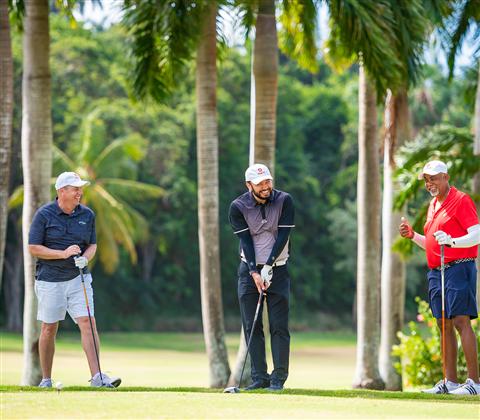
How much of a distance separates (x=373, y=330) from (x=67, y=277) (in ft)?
31.7

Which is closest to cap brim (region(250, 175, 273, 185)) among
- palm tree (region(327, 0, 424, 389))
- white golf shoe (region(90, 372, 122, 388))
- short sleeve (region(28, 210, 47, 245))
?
short sleeve (region(28, 210, 47, 245))

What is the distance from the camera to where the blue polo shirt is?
440 inches

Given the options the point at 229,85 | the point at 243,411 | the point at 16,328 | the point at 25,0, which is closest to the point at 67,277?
the point at 243,411

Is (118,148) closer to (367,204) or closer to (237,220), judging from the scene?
(367,204)

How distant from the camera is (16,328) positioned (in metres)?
48.8

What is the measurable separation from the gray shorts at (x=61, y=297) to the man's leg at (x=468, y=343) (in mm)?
3519

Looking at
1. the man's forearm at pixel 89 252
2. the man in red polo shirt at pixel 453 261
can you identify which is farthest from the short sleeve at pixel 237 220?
the man in red polo shirt at pixel 453 261

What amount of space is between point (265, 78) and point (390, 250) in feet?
12.4

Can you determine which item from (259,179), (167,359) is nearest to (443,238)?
(259,179)

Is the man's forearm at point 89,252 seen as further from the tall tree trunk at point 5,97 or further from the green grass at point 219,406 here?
the tall tree trunk at point 5,97

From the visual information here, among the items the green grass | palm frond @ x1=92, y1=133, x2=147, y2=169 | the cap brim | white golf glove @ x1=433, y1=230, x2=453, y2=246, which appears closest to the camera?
the green grass

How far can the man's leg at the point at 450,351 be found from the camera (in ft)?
35.8

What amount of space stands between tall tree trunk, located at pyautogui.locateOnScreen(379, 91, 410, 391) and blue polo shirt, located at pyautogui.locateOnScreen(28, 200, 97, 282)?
9.64 metres

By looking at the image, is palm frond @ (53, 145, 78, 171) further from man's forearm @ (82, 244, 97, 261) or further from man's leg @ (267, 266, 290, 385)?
man's leg @ (267, 266, 290, 385)
